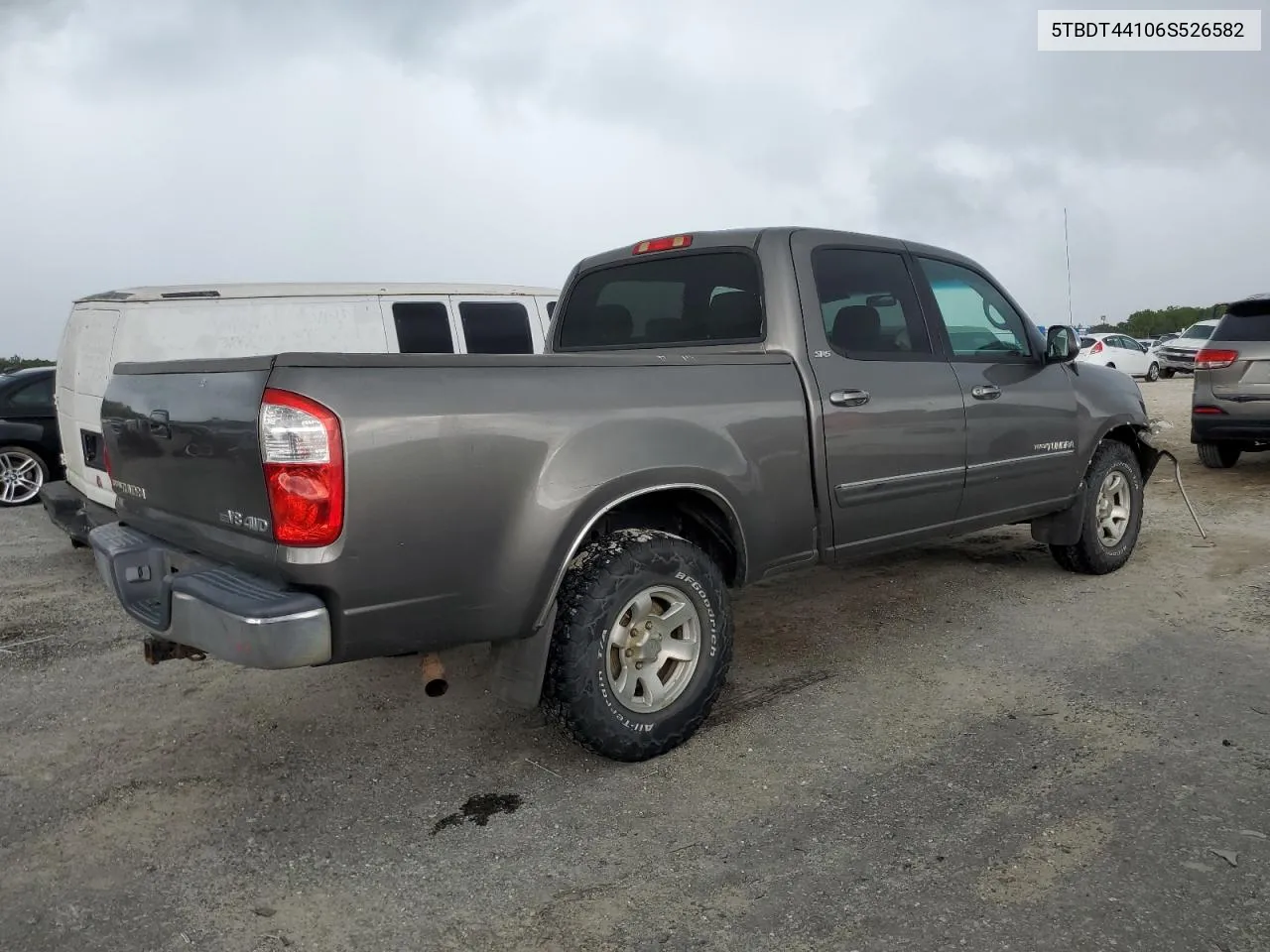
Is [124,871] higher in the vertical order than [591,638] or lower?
lower

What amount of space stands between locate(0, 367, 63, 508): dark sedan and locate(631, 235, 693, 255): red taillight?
7.47m

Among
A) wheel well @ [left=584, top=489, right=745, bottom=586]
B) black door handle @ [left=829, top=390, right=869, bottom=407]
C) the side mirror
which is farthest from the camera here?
the side mirror

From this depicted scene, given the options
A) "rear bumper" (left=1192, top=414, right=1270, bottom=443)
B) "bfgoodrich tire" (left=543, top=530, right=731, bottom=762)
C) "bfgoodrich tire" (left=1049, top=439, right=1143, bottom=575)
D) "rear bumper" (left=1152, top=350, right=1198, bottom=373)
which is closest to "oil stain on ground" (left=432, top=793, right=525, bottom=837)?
"bfgoodrich tire" (left=543, top=530, right=731, bottom=762)

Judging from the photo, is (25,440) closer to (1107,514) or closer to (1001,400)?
(1001,400)

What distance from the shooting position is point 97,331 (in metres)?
6.22

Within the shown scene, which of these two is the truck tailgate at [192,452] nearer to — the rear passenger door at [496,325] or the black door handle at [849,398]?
the black door handle at [849,398]

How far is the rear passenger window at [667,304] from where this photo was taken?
4.04m

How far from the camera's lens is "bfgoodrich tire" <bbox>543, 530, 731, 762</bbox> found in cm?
310

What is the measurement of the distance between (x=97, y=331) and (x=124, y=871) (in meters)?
4.55

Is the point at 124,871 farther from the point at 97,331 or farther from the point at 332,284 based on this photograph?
the point at 332,284

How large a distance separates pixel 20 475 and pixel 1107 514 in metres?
9.48

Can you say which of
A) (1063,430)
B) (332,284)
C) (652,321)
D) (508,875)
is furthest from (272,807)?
(332,284)

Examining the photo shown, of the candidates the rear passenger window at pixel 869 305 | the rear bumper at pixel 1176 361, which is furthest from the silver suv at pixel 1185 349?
the rear passenger window at pixel 869 305

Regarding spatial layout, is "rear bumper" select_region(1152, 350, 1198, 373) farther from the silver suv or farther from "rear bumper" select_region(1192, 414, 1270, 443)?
"rear bumper" select_region(1192, 414, 1270, 443)
